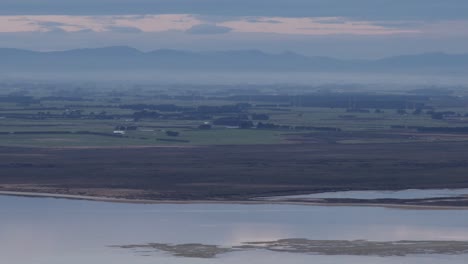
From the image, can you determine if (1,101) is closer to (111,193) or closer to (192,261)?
(111,193)

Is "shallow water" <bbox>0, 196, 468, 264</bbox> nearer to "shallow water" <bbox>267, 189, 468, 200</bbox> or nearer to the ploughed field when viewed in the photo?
"shallow water" <bbox>267, 189, 468, 200</bbox>

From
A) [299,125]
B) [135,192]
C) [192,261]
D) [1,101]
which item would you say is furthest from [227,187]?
[1,101]

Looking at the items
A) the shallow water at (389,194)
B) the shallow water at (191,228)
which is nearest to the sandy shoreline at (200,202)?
the shallow water at (191,228)

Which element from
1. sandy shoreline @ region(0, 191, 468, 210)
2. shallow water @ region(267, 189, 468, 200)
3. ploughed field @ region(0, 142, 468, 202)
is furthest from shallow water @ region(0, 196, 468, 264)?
ploughed field @ region(0, 142, 468, 202)

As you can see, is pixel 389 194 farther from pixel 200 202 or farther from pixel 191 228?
pixel 191 228

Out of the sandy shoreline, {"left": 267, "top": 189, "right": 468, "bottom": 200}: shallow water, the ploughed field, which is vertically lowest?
the sandy shoreline

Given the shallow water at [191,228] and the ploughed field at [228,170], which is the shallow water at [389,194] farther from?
the shallow water at [191,228]
